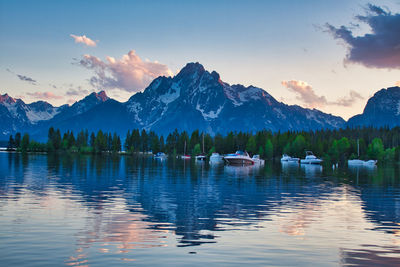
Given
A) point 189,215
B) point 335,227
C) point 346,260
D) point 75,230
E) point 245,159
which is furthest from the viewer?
point 245,159

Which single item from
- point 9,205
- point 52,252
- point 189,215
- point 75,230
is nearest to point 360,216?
point 189,215

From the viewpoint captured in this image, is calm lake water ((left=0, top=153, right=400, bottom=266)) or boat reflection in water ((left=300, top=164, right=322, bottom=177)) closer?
calm lake water ((left=0, top=153, right=400, bottom=266))

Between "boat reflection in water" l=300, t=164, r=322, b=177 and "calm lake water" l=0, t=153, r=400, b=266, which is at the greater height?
"boat reflection in water" l=300, t=164, r=322, b=177

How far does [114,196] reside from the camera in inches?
1794

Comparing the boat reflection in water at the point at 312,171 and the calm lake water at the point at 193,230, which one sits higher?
the boat reflection in water at the point at 312,171

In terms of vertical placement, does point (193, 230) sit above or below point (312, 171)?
below

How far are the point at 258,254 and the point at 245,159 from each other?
14687 cm

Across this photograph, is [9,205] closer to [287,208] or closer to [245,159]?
[287,208]

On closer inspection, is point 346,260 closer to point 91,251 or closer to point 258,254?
point 258,254

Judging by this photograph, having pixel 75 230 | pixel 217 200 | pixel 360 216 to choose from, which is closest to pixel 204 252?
pixel 75 230

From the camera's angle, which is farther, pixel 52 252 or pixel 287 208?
pixel 287 208

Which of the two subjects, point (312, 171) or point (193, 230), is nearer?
point (193, 230)

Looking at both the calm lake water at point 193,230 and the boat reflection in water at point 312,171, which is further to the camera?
the boat reflection in water at point 312,171

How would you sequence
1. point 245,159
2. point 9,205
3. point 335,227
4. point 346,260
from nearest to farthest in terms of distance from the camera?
1. point 346,260
2. point 335,227
3. point 9,205
4. point 245,159
